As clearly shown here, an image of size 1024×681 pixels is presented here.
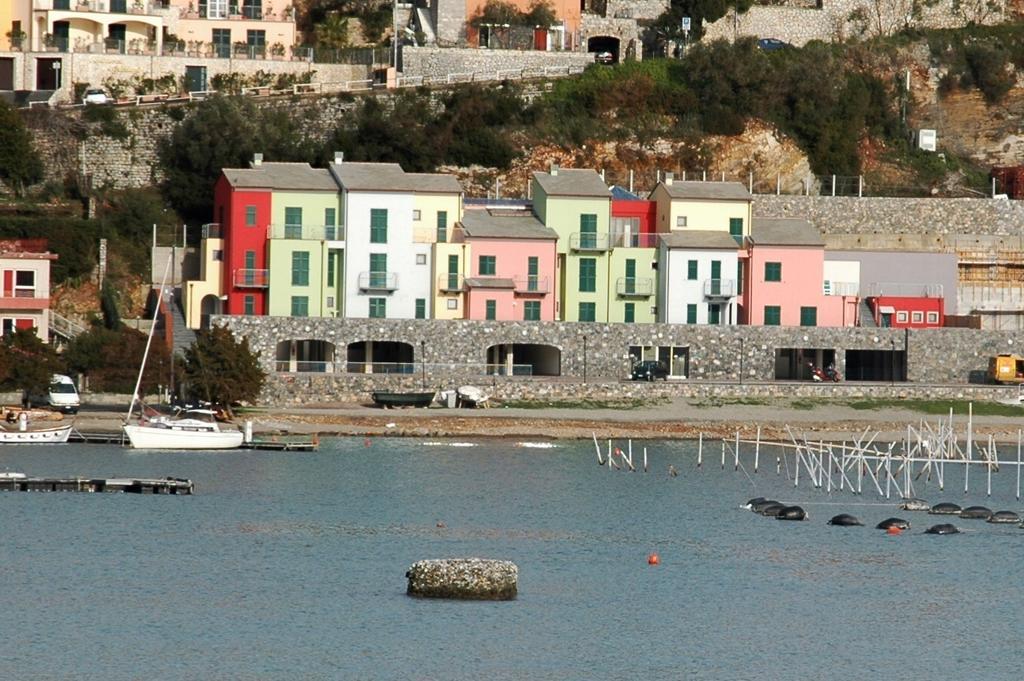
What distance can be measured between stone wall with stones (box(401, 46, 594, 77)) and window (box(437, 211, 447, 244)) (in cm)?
1656

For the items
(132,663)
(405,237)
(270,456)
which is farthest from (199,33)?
(132,663)

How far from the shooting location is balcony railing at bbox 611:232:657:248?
8938 centimetres

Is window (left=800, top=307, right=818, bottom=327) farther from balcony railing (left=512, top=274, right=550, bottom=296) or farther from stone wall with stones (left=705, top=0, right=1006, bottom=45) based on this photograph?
stone wall with stones (left=705, top=0, right=1006, bottom=45)

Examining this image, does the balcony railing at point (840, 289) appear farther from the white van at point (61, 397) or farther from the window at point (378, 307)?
the white van at point (61, 397)

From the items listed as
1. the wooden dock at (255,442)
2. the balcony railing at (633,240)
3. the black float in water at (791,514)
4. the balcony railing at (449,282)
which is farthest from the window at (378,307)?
the black float in water at (791,514)

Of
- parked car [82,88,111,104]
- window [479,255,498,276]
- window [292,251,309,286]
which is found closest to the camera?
window [292,251,309,286]

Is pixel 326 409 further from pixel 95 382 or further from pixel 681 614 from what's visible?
pixel 681 614

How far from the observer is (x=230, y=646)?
42.0 metres

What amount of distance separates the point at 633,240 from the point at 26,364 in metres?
26.3

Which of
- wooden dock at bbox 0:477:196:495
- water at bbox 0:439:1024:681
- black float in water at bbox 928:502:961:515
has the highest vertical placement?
wooden dock at bbox 0:477:196:495

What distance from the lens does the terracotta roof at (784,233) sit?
8988 cm

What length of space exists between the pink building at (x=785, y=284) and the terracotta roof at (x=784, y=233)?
0.04 metres

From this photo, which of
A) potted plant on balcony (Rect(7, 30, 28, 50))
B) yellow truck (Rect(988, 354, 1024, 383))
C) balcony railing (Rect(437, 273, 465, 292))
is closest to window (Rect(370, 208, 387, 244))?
balcony railing (Rect(437, 273, 465, 292))

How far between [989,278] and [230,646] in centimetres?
6083
